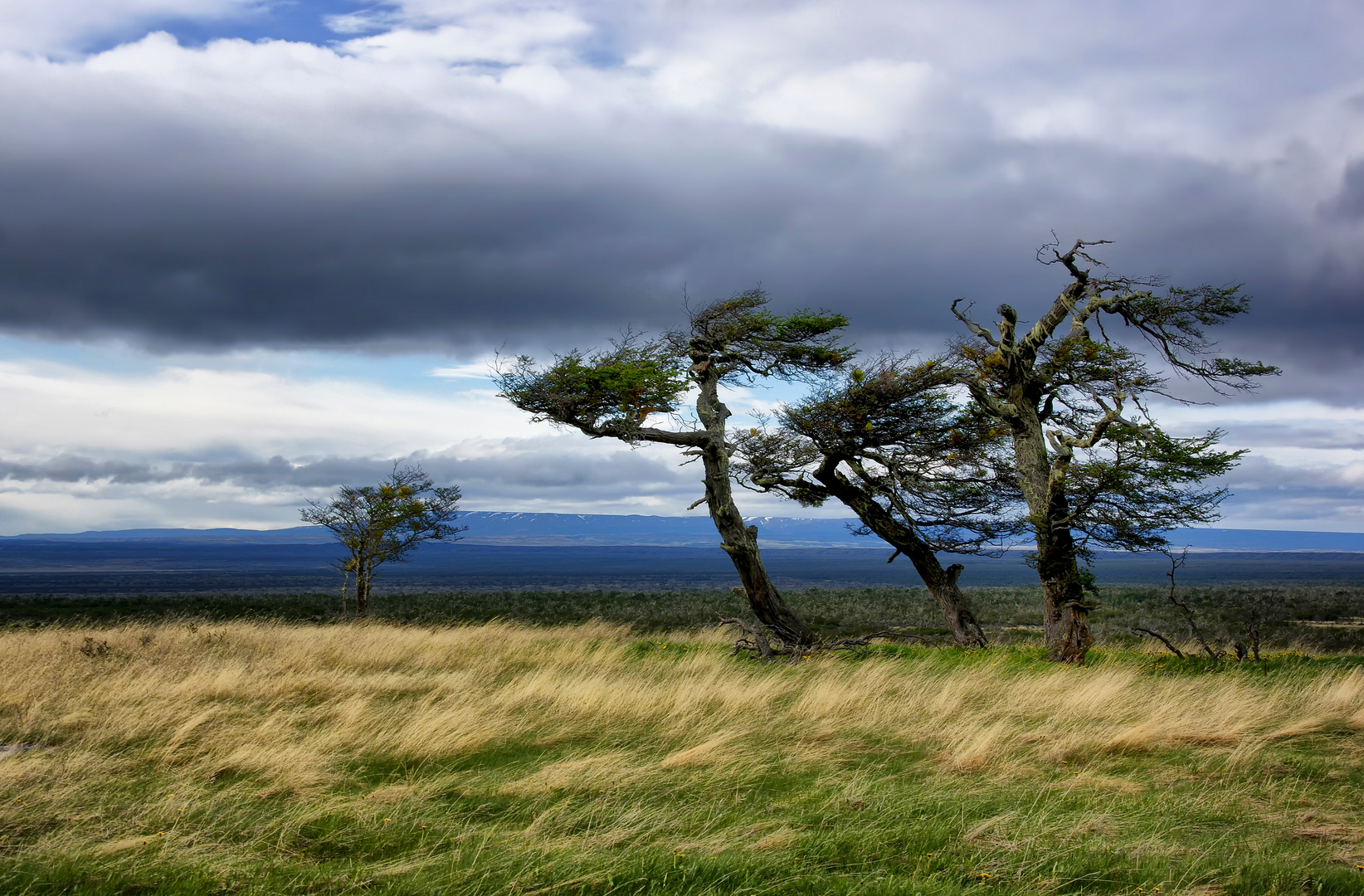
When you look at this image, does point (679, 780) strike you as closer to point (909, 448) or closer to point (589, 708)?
point (589, 708)

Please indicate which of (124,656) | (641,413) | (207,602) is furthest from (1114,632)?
(207,602)

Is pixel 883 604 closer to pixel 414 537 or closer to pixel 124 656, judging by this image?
pixel 414 537

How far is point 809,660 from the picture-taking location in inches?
610

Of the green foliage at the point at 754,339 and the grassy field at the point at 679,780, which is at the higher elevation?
the green foliage at the point at 754,339

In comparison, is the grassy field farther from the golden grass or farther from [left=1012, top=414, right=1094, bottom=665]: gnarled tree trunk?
[left=1012, top=414, right=1094, bottom=665]: gnarled tree trunk

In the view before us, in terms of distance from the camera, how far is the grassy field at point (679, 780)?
5453 mm

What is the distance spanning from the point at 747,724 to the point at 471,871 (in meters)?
5.13

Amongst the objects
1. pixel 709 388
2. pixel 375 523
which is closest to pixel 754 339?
pixel 709 388

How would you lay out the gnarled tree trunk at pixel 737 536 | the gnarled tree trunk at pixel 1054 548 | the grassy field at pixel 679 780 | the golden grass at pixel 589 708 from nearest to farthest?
the grassy field at pixel 679 780
the golden grass at pixel 589 708
the gnarled tree trunk at pixel 1054 548
the gnarled tree trunk at pixel 737 536

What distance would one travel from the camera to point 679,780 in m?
7.61

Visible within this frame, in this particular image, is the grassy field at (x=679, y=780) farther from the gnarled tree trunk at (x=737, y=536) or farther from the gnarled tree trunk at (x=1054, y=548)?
the gnarled tree trunk at (x=737, y=536)

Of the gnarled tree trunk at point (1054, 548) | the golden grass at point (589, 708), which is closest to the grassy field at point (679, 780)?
the golden grass at point (589, 708)

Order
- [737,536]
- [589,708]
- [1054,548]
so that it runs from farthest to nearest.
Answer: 1. [737,536]
2. [1054,548]
3. [589,708]

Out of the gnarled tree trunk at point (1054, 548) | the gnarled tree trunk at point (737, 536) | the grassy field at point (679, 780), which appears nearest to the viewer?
the grassy field at point (679, 780)
